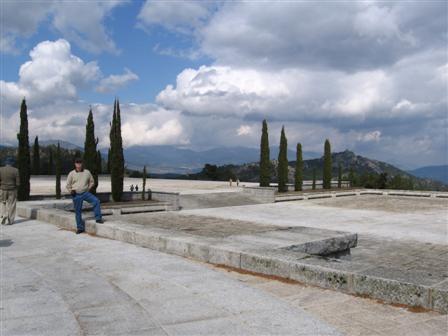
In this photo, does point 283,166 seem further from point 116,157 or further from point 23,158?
point 23,158

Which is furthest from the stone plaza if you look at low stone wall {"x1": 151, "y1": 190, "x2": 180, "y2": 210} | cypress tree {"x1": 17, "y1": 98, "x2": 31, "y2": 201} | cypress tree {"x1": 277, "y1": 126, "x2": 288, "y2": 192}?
cypress tree {"x1": 277, "y1": 126, "x2": 288, "y2": 192}

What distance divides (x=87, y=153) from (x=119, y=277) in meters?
19.1

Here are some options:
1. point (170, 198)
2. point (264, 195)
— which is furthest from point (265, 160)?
point (170, 198)

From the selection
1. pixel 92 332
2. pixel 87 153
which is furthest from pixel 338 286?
pixel 87 153

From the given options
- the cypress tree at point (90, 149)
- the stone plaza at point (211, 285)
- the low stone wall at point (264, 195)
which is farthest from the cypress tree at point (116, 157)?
the stone plaza at point (211, 285)

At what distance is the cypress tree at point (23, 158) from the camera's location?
22.3m

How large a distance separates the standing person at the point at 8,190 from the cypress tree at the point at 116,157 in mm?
10575

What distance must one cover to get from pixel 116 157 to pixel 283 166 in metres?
15.3

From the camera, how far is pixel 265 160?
113 ft

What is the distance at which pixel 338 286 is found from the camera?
553cm

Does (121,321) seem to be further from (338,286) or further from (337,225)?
(337,225)

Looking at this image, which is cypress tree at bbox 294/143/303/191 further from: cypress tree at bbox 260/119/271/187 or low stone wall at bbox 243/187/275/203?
low stone wall at bbox 243/187/275/203

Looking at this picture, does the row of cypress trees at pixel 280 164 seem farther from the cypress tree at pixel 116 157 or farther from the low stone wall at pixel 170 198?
the cypress tree at pixel 116 157

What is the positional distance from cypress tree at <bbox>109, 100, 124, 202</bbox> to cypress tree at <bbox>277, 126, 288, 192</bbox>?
46.2ft
